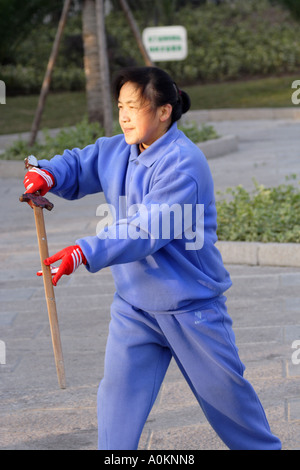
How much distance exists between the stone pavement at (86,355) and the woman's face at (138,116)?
1.37 metres

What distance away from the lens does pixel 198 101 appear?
1916cm

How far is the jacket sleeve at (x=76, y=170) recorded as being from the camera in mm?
3156

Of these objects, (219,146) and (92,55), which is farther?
(92,55)

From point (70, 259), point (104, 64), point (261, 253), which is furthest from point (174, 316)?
point (104, 64)

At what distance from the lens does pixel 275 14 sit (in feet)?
87.0

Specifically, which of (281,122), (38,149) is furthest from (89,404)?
(281,122)

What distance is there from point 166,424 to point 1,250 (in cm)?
380

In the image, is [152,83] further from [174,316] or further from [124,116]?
[174,316]

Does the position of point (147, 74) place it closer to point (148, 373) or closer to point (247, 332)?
point (148, 373)

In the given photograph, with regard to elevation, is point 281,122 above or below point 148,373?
below

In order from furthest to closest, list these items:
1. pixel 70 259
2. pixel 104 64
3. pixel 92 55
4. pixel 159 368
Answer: pixel 92 55 < pixel 104 64 < pixel 159 368 < pixel 70 259

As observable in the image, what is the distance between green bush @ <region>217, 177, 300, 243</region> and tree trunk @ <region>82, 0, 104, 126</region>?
5.66m

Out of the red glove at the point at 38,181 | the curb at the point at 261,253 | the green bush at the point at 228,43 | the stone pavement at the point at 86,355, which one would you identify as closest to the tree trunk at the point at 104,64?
the stone pavement at the point at 86,355

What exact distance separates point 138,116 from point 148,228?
0.43 meters
